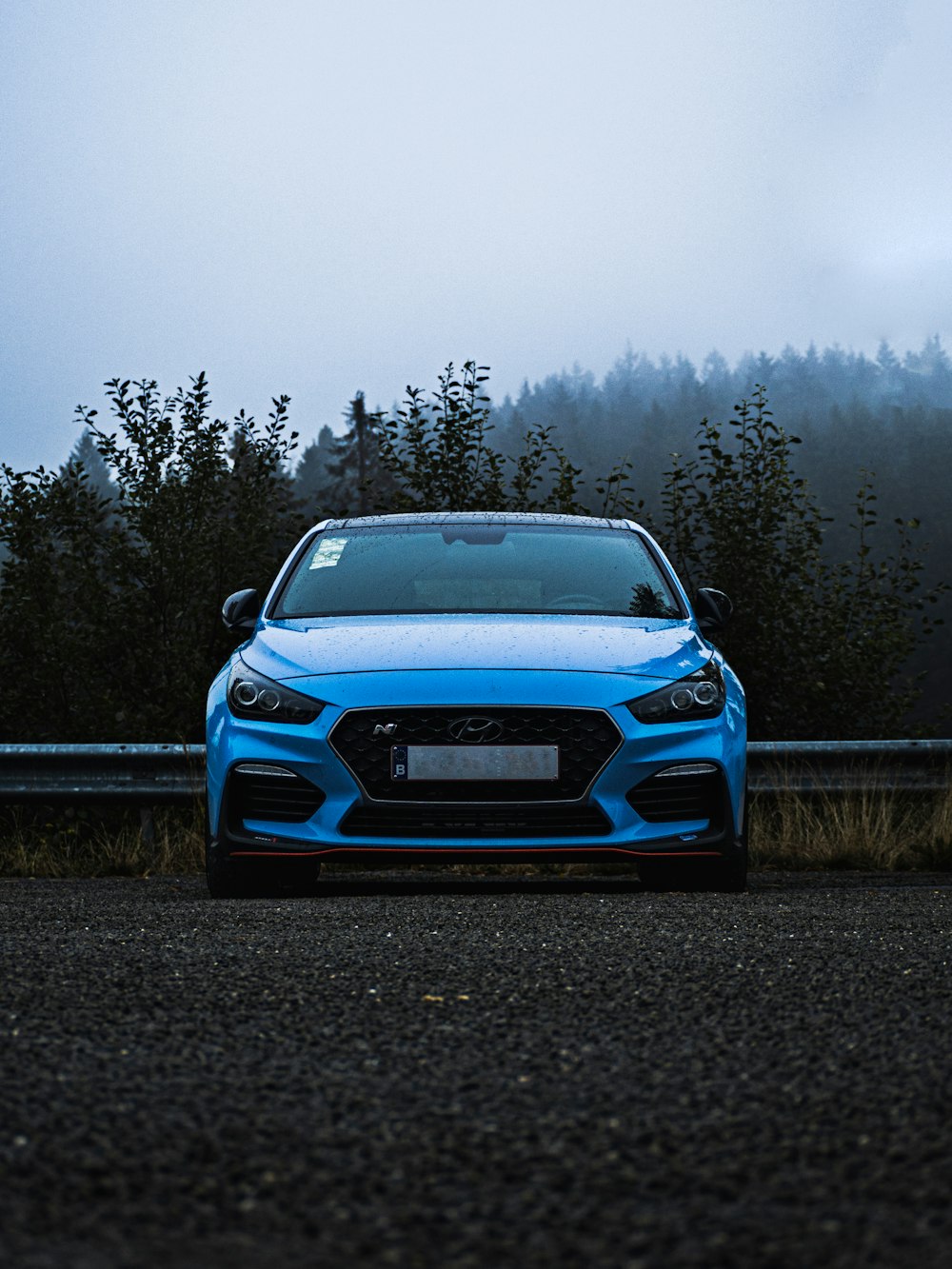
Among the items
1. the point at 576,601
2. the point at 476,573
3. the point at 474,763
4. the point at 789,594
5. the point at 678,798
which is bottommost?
the point at 789,594

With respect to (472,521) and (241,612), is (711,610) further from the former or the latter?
(241,612)

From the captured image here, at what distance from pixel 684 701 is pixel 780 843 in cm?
294

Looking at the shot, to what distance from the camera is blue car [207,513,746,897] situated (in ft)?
19.0

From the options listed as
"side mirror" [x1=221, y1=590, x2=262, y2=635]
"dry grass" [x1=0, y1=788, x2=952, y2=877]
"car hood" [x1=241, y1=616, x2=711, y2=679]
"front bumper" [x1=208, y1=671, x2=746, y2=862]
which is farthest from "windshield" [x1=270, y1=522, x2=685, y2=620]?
"dry grass" [x1=0, y1=788, x2=952, y2=877]

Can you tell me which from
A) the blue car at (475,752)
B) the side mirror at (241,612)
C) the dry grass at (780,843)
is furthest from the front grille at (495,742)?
the dry grass at (780,843)

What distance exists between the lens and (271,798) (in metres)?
5.88

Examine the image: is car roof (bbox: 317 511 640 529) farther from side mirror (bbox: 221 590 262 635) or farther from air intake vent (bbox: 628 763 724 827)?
air intake vent (bbox: 628 763 724 827)

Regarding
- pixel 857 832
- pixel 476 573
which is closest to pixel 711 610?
pixel 476 573

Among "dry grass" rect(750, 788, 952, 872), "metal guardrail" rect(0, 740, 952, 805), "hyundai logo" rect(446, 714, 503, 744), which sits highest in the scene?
"hyundai logo" rect(446, 714, 503, 744)

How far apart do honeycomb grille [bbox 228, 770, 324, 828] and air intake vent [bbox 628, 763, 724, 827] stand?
3.88 feet

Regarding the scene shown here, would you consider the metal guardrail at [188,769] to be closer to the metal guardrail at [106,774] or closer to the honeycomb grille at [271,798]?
the metal guardrail at [106,774]

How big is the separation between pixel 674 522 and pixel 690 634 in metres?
4.39

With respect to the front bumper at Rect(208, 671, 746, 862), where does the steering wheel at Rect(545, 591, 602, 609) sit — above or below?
above

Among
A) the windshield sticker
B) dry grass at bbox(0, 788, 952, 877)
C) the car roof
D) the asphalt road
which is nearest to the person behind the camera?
the asphalt road
